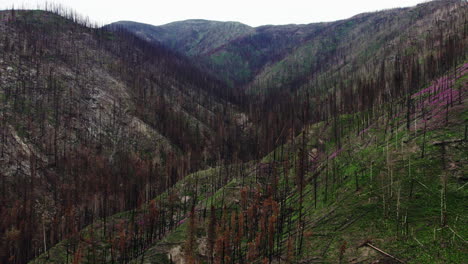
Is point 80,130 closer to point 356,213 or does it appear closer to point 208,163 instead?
point 208,163

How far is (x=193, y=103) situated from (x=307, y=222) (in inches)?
3909

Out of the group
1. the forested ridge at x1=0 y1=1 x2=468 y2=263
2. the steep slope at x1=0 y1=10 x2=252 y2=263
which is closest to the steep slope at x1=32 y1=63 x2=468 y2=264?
the forested ridge at x1=0 y1=1 x2=468 y2=263

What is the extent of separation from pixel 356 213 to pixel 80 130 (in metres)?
69.2

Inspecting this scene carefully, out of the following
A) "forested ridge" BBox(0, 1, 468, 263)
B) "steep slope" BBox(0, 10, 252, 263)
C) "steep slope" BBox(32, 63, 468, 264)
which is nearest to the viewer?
"steep slope" BBox(32, 63, 468, 264)

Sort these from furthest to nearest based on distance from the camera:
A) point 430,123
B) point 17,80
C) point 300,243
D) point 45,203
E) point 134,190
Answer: point 17,80 < point 134,190 < point 45,203 < point 430,123 < point 300,243

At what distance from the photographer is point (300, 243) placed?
1705 centimetres

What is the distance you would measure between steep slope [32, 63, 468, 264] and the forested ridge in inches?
4.4

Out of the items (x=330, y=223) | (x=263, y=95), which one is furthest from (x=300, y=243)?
(x=263, y=95)

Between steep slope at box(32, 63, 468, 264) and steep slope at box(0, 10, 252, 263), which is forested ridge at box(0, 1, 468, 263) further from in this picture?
steep slope at box(0, 10, 252, 263)

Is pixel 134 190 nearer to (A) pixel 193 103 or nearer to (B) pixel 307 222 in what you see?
(B) pixel 307 222

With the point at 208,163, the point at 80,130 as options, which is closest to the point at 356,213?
the point at 208,163

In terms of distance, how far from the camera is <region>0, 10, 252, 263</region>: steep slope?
45.1 metres

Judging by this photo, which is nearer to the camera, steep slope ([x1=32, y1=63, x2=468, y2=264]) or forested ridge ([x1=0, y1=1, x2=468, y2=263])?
steep slope ([x1=32, y1=63, x2=468, y2=264])

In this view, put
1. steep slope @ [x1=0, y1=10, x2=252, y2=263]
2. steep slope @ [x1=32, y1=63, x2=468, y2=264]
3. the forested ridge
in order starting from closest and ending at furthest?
steep slope @ [x1=32, y1=63, x2=468, y2=264], the forested ridge, steep slope @ [x1=0, y1=10, x2=252, y2=263]
